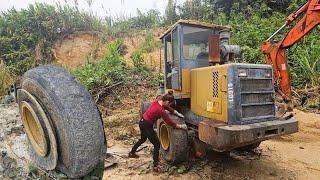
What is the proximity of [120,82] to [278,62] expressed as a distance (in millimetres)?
4814

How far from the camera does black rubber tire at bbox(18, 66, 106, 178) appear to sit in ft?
4.88

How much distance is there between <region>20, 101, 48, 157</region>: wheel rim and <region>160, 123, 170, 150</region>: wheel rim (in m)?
4.35

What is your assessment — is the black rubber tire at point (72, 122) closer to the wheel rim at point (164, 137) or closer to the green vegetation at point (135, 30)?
the wheel rim at point (164, 137)

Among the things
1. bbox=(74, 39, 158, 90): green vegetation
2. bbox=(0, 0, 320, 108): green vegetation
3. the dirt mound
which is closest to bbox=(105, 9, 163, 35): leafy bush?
bbox=(0, 0, 320, 108): green vegetation

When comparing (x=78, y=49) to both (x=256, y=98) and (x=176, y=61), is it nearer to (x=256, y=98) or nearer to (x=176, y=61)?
(x=176, y=61)

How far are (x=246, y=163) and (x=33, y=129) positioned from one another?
4.62 meters

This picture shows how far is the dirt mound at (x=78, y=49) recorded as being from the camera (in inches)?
590

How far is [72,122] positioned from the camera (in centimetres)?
148

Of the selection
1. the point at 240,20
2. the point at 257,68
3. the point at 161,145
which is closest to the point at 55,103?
the point at 257,68

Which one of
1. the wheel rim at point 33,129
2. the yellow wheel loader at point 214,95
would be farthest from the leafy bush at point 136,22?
the wheel rim at point 33,129

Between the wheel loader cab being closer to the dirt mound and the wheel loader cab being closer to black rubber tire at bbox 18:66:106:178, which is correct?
black rubber tire at bbox 18:66:106:178

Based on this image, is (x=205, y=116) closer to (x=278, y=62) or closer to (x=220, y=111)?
(x=220, y=111)

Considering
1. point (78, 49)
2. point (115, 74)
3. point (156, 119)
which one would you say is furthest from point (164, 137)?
point (78, 49)

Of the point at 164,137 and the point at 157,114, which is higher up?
the point at 157,114
